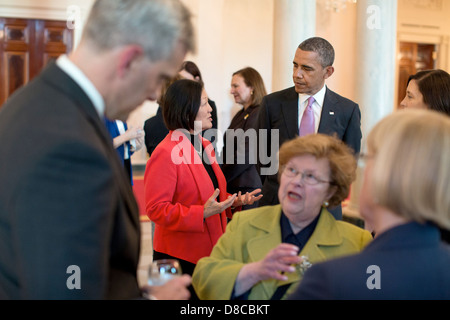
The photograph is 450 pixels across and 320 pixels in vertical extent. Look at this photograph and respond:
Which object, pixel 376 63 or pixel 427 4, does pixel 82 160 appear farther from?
pixel 427 4

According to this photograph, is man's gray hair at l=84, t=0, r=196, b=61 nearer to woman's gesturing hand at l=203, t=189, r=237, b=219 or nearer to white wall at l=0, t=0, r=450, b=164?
woman's gesturing hand at l=203, t=189, r=237, b=219

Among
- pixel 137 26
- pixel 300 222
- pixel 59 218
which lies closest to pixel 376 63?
pixel 300 222

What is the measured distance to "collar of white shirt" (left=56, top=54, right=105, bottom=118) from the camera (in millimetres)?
1290

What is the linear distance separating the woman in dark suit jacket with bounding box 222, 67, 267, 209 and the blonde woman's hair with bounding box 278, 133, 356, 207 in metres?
1.82

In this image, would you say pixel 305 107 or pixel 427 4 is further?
pixel 427 4

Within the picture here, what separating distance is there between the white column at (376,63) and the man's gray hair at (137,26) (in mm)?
4892

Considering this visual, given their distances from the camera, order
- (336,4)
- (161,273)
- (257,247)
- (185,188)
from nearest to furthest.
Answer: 1. (161,273)
2. (257,247)
3. (185,188)
4. (336,4)

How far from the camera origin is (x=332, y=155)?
2.30m

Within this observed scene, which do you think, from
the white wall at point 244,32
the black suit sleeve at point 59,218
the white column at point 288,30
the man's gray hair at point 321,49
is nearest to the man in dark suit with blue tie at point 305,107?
the man's gray hair at point 321,49

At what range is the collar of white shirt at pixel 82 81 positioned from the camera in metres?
1.29

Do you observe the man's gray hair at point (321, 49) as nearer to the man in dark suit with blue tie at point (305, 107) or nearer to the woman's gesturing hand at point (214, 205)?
the man in dark suit with blue tie at point (305, 107)

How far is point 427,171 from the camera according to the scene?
49.6 inches

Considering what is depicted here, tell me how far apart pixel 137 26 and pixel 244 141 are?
3.73 meters
